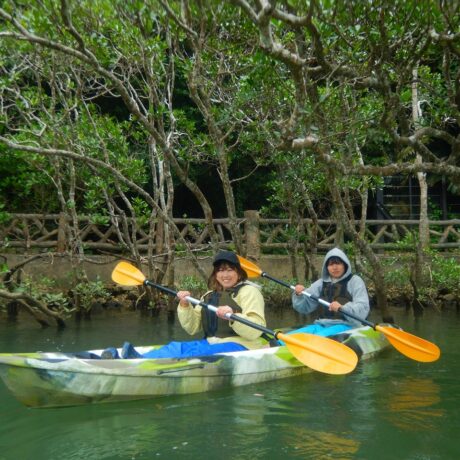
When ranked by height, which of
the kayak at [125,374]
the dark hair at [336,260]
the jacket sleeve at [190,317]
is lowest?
the kayak at [125,374]

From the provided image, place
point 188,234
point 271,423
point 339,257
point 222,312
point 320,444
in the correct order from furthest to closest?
point 188,234, point 339,257, point 222,312, point 271,423, point 320,444

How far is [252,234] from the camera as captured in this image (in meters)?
12.3

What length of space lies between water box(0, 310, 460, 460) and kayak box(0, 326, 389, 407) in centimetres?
10

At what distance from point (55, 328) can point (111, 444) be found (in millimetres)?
5103

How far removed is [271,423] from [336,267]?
299 centimetres

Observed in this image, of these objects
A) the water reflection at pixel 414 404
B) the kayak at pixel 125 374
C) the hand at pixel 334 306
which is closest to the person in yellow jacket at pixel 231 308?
the kayak at pixel 125 374

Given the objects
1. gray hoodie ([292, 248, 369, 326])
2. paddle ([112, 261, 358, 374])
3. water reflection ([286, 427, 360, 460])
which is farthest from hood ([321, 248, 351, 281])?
water reflection ([286, 427, 360, 460])

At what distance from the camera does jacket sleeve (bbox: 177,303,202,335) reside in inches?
247

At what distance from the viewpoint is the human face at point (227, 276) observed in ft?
20.4

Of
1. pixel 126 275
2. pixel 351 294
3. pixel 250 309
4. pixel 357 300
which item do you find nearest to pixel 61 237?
pixel 126 275

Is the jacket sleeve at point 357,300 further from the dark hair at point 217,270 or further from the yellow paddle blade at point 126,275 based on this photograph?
the yellow paddle blade at point 126,275

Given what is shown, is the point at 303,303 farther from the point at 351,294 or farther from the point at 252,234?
the point at 252,234

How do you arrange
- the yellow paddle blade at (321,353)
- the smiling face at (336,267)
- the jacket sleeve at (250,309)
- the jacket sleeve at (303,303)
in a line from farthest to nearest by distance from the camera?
the jacket sleeve at (303,303)
the smiling face at (336,267)
the jacket sleeve at (250,309)
the yellow paddle blade at (321,353)

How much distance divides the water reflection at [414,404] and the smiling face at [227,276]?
1.76 meters
